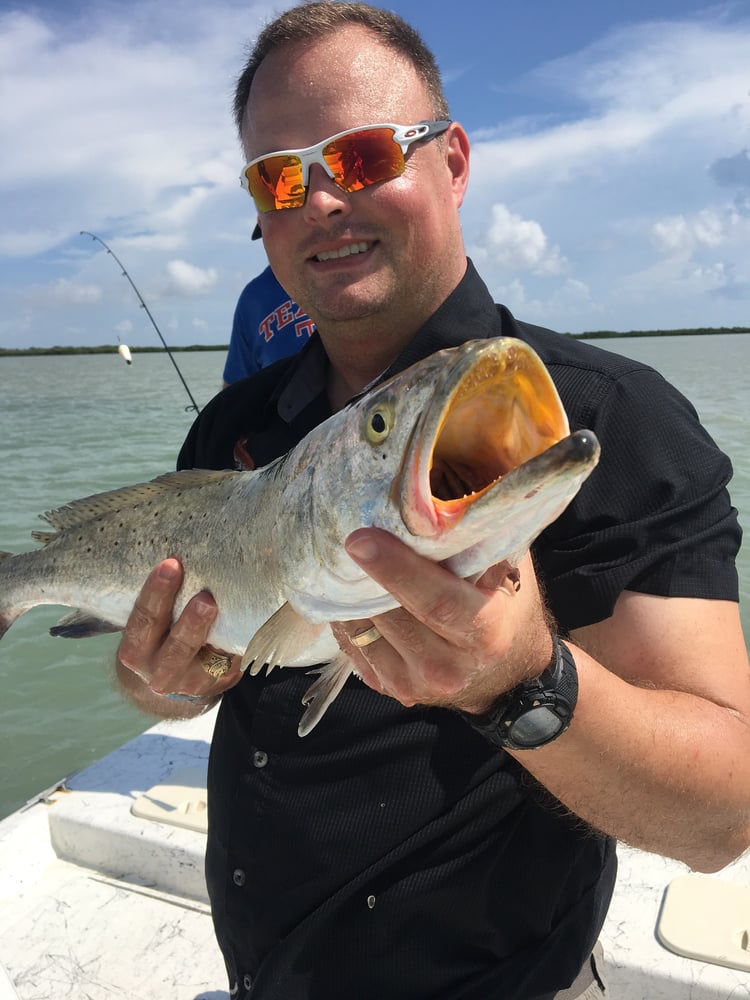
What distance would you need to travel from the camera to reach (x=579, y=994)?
7.24 ft

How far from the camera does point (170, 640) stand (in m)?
2.55

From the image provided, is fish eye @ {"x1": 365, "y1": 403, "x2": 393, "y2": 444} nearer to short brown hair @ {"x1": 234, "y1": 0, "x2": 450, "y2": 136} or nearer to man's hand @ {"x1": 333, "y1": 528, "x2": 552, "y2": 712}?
man's hand @ {"x1": 333, "y1": 528, "x2": 552, "y2": 712}

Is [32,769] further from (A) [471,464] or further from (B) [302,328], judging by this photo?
(A) [471,464]

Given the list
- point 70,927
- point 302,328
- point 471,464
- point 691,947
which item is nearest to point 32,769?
point 70,927

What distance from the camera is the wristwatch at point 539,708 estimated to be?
64.8 inches

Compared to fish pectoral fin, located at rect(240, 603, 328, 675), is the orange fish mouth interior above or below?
above

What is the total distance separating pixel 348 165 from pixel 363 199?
0.12 meters

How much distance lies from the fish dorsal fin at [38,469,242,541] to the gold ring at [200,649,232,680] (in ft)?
2.03

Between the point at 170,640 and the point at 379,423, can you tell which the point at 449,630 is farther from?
the point at 170,640

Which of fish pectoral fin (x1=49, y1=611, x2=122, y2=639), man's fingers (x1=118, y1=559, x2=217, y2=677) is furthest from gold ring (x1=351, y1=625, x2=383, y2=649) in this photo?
fish pectoral fin (x1=49, y1=611, x2=122, y2=639)

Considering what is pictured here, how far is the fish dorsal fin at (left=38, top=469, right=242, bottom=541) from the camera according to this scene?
2.81 metres

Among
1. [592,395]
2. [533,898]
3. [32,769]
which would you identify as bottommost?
[32,769]

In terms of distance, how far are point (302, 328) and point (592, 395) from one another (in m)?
3.25

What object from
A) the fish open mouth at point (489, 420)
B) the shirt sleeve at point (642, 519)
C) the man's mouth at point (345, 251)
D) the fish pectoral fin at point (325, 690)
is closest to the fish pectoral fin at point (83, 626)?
the fish pectoral fin at point (325, 690)
